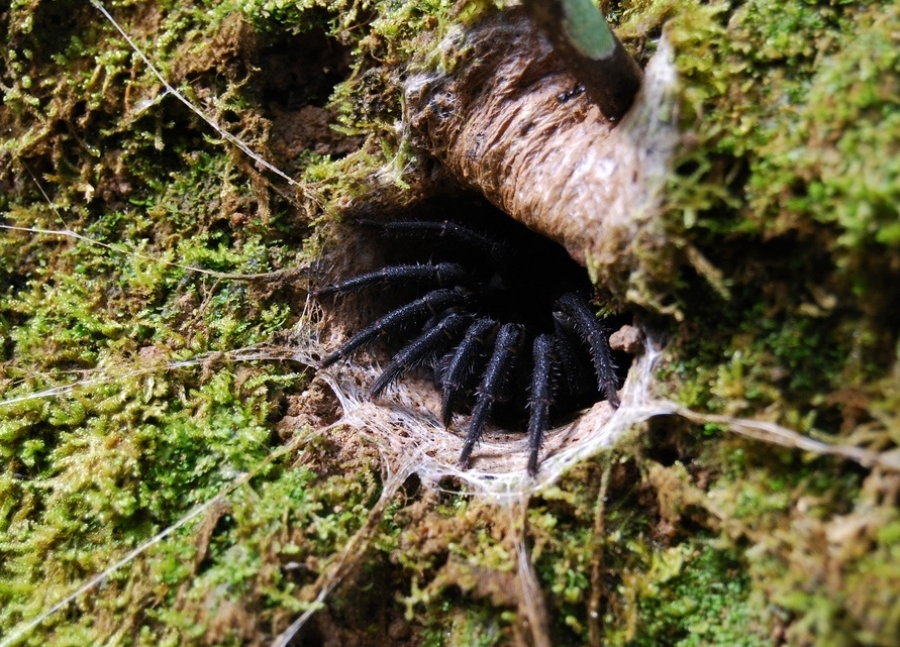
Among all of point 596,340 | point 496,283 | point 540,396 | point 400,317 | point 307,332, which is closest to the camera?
point 540,396

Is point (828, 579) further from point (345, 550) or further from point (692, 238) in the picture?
point (345, 550)

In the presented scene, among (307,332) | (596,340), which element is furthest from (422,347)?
(596,340)

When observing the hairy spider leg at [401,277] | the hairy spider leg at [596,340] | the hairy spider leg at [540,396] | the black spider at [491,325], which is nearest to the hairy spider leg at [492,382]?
the black spider at [491,325]

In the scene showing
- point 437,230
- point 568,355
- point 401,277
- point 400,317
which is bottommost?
point 568,355

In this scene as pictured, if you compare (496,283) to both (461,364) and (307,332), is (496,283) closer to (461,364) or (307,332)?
(461,364)

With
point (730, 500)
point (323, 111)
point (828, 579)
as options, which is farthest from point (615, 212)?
point (323, 111)

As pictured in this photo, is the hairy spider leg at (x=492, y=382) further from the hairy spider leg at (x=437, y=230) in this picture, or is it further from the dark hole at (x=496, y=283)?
the hairy spider leg at (x=437, y=230)

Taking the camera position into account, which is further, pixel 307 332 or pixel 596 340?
pixel 307 332

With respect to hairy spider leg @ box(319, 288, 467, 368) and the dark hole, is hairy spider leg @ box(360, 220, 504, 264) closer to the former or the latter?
the dark hole
